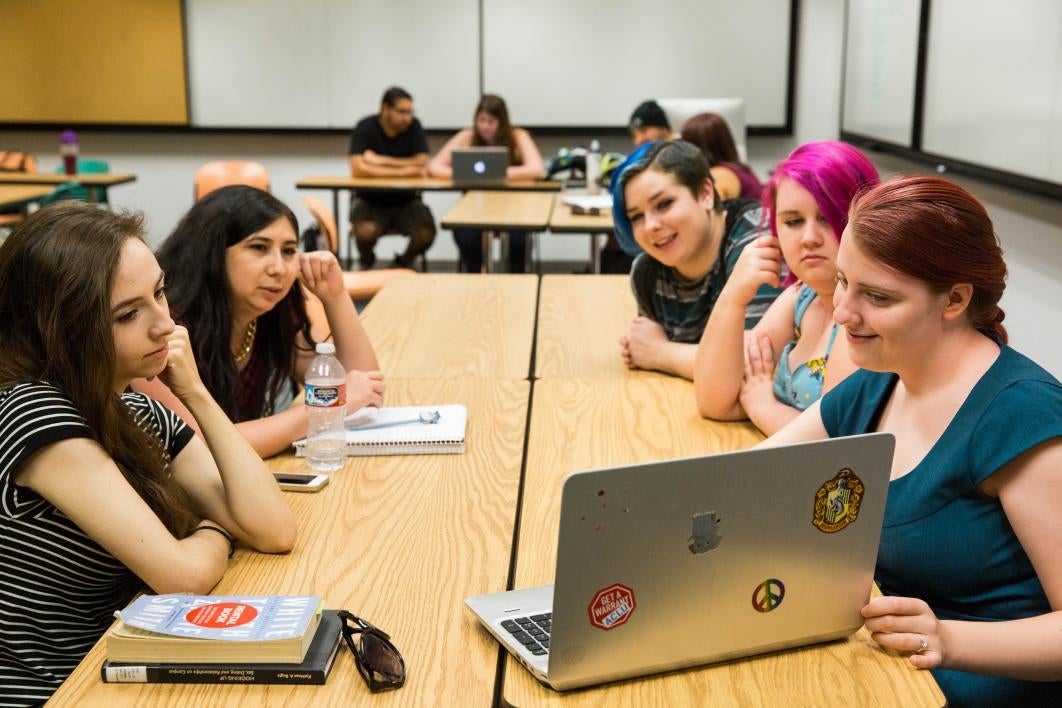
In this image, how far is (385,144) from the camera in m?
6.87

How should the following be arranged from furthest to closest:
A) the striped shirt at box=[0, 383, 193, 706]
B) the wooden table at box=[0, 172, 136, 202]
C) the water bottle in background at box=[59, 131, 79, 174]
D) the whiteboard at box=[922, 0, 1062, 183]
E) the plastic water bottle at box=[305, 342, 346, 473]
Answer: the water bottle in background at box=[59, 131, 79, 174]
the wooden table at box=[0, 172, 136, 202]
the whiteboard at box=[922, 0, 1062, 183]
the plastic water bottle at box=[305, 342, 346, 473]
the striped shirt at box=[0, 383, 193, 706]

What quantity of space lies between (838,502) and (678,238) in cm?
152

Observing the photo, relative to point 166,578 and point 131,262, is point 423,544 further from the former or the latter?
point 131,262

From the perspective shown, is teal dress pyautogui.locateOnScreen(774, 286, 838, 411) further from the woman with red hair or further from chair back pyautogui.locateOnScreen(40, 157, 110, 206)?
chair back pyautogui.locateOnScreen(40, 157, 110, 206)

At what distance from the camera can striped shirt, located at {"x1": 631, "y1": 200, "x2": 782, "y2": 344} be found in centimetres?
269

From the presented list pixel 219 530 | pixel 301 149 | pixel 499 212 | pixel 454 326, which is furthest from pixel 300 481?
pixel 301 149

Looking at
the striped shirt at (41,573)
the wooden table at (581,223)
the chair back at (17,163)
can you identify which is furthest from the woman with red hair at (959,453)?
the chair back at (17,163)

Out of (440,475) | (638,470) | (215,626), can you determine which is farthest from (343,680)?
(440,475)

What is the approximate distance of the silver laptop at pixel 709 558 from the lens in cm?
110

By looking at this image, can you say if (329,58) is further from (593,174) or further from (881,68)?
(881,68)

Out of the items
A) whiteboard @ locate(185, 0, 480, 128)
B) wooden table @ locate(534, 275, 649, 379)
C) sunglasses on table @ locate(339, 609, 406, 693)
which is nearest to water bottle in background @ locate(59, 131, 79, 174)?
whiteboard @ locate(185, 0, 480, 128)

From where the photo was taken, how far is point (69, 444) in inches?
55.3

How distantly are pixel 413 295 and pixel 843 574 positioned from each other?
2.39m

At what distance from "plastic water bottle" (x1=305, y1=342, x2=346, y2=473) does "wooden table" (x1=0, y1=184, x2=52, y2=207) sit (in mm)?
4333
